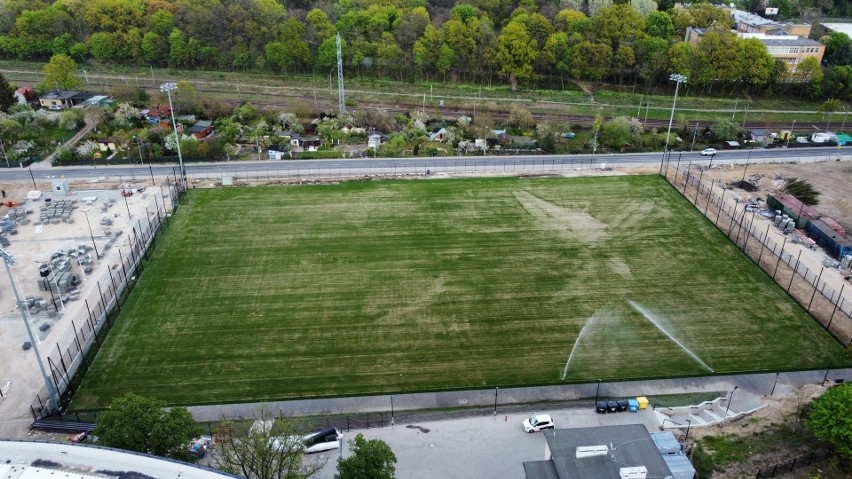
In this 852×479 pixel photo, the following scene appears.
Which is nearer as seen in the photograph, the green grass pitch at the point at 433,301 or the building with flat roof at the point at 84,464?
the building with flat roof at the point at 84,464

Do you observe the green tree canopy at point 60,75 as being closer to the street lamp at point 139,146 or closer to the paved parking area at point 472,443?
the street lamp at point 139,146

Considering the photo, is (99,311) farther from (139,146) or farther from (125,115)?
(125,115)

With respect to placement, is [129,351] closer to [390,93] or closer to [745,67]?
[390,93]

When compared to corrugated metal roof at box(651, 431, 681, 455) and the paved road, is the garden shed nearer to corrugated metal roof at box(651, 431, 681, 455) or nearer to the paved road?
the paved road

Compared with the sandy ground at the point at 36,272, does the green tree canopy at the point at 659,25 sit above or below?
above

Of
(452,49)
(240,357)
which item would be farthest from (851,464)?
(452,49)

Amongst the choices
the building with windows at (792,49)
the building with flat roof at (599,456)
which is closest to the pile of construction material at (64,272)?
the building with flat roof at (599,456)
